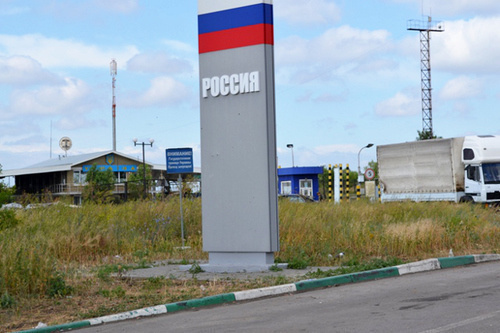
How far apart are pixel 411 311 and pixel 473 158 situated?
24664 millimetres

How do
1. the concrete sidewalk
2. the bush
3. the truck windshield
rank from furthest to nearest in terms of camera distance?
the truck windshield, the concrete sidewalk, the bush

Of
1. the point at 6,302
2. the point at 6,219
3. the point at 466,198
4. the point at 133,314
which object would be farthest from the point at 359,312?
the point at 466,198

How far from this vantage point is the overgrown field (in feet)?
30.3

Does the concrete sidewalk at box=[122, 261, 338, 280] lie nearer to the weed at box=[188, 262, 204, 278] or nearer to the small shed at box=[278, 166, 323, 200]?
the weed at box=[188, 262, 204, 278]

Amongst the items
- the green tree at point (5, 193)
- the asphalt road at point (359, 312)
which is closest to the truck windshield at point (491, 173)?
the asphalt road at point (359, 312)

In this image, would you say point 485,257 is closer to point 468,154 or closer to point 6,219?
point 6,219

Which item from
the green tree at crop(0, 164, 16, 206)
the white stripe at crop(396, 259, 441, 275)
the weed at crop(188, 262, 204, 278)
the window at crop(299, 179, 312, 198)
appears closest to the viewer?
the green tree at crop(0, 164, 16, 206)

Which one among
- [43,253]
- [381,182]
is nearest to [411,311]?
[43,253]

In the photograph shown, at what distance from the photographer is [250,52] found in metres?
12.5

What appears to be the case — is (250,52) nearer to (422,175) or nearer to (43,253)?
(43,253)

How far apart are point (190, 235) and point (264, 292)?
28.7 feet

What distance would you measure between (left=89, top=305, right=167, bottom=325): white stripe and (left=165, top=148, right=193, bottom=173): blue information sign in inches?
402

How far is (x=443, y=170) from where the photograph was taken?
3228 centimetres

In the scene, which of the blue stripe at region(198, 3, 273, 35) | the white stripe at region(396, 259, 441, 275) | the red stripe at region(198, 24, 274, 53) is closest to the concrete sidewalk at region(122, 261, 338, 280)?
the white stripe at region(396, 259, 441, 275)
